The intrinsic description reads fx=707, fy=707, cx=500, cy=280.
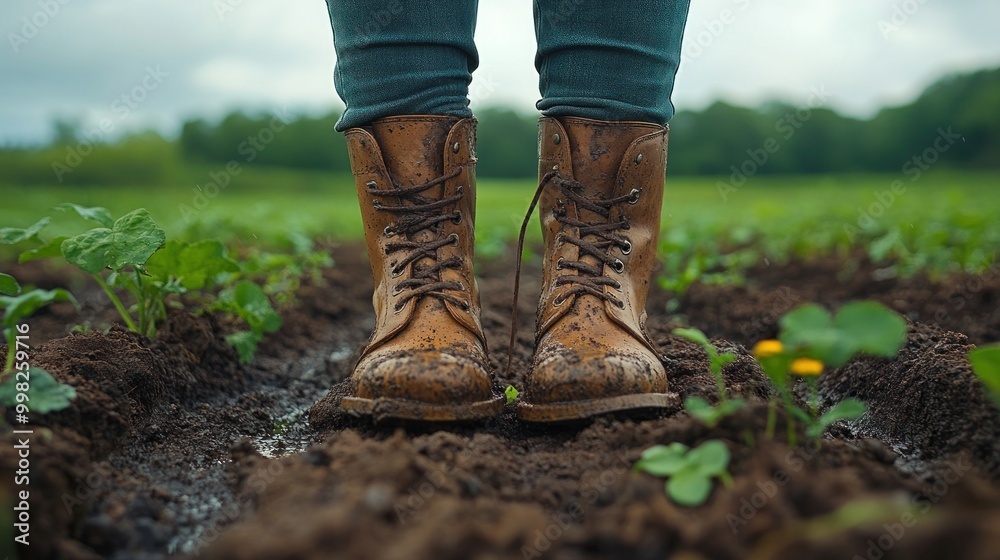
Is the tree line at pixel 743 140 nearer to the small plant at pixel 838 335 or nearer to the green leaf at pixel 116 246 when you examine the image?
the green leaf at pixel 116 246

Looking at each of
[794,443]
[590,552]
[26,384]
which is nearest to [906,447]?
[794,443]

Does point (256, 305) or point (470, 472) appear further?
point (256, 305)

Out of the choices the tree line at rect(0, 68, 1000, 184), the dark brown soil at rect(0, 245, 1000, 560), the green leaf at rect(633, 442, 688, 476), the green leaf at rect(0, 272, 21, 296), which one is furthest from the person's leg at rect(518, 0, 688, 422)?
the tree line at rect(0, 68, 1000, 184)

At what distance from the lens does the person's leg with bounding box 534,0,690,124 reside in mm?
1688

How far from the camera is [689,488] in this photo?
105 centimetres

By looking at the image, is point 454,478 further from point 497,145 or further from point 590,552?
point 497,145

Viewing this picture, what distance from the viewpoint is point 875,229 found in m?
5.37

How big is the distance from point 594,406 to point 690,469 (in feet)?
1.49

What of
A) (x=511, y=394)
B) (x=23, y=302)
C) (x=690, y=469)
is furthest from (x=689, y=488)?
(x=23, y=302)

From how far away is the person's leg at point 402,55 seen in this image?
1.68 meters

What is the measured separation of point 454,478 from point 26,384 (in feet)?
2.64

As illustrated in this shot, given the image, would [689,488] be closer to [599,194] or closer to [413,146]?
[599,194]

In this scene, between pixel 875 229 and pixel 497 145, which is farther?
pixel 497 145

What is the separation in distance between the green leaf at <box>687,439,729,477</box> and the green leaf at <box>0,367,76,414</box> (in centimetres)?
113
